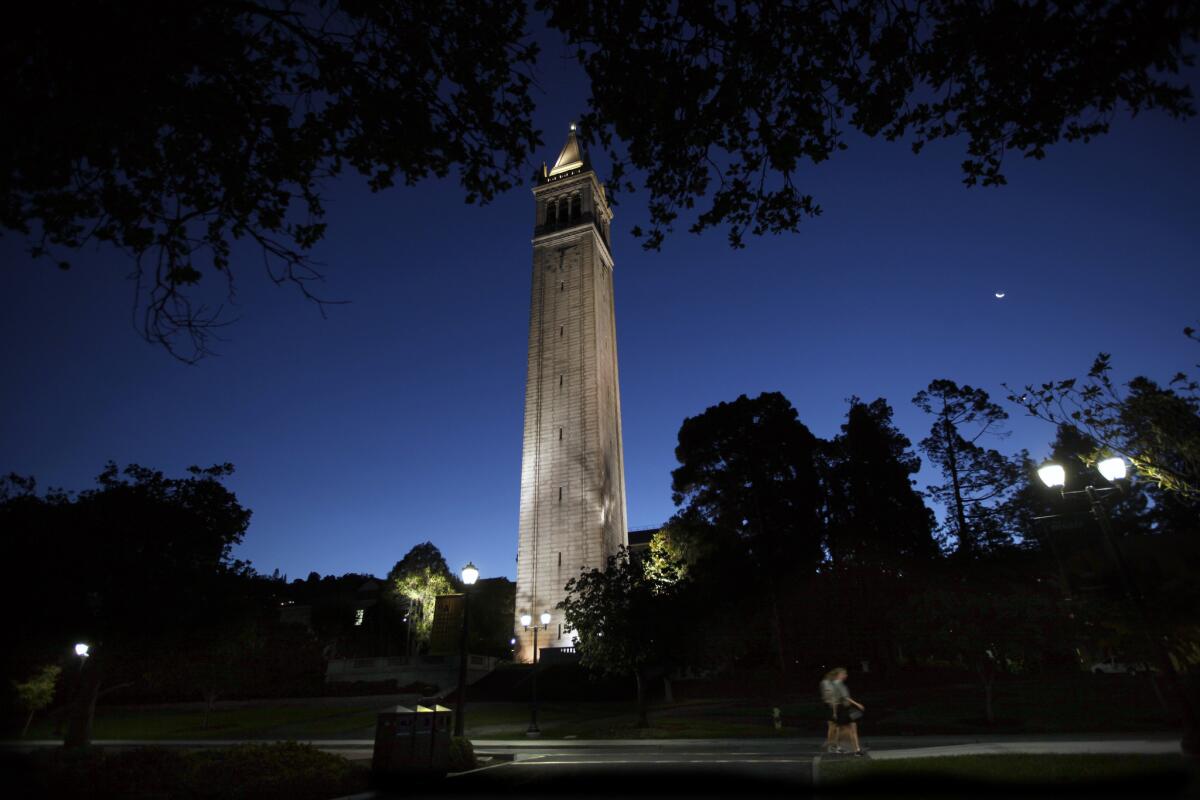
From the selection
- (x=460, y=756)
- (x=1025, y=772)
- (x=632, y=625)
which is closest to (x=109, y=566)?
(x=460, y=756)

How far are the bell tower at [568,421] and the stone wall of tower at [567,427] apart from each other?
83 millimetres

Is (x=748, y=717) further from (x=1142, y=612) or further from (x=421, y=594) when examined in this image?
(x=421, y=594)

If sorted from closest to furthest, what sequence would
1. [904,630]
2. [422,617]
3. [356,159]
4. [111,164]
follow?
[111,164]
[356,159]
[904,630]
[422,617]

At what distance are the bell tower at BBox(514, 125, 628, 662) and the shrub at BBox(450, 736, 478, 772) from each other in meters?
32.8

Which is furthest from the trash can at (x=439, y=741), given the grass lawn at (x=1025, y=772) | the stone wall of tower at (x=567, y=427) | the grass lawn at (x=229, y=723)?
the stone wall of tower at (x=567, y=427)

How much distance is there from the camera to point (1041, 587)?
107ft

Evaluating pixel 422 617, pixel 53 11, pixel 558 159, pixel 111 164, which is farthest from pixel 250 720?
pixel 558 159

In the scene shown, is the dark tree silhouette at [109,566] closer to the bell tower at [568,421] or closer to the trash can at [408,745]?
the trash can at [408,745]

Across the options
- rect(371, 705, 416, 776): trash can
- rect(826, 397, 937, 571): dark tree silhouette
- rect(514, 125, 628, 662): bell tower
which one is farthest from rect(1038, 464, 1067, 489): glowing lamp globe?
rect(514, 125, 628, 662): bell tower

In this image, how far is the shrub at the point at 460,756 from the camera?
43.5 feet

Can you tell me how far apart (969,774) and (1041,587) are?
95.8ft

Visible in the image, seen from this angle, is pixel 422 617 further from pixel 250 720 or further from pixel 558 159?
pixel 558 159

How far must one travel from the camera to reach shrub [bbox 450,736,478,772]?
1325cm

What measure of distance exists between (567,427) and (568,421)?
531 millimetres
